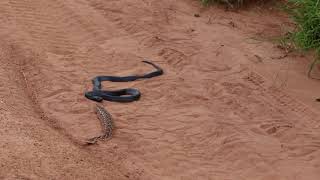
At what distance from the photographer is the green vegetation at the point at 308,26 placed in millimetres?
5975

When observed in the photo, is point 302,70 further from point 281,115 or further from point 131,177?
point 131,177

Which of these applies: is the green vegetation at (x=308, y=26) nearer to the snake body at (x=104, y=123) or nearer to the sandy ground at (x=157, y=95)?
the sandy ground at (x=157, y=95)

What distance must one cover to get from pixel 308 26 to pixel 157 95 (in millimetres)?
1752

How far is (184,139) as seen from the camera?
496cm

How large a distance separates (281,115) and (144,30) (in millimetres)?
2247

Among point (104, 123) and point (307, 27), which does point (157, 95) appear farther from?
point (307, 27)

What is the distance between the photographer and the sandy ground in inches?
179

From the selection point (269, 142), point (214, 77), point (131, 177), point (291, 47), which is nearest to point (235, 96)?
point (214, 77)

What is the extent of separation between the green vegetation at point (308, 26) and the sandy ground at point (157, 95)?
0.87ft

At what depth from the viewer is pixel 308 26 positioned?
241 inches

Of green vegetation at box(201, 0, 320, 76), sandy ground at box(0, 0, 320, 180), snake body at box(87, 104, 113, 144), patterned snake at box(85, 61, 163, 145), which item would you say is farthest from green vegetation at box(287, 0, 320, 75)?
snake body at box(87, 104, 113, 144)

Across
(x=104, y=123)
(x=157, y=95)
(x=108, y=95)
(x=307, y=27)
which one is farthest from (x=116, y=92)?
(x=307, y=27)

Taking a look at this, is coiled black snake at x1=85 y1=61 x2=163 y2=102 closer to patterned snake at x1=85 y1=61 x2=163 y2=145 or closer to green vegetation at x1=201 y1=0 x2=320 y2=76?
patterned snake at x1=85 y1=61 x2=163 y2=145

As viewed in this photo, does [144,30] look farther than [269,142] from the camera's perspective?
Yes
